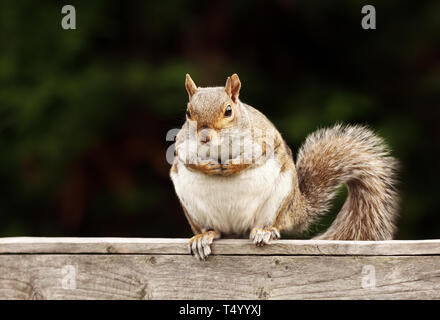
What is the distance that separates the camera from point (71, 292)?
4.85 ft

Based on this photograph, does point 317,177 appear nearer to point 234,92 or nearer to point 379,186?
point 379,186

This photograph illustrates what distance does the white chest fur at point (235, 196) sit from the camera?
1570 millimetres

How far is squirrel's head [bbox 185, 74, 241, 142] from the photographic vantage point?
1.52 metres

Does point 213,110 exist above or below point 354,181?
above

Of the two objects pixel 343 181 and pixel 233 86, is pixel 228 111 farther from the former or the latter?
pixel 343 181

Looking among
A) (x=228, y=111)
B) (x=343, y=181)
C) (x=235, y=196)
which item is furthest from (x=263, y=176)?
(x=343, y=181)

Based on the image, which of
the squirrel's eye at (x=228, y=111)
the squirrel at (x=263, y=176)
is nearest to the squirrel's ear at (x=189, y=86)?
the squirrel at (x=263, y=176)

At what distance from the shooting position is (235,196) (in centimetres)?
158

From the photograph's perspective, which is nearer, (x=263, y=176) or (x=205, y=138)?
(x=205, y=138)

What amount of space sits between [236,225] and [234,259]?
0.22 m

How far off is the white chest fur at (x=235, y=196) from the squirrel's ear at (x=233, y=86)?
20 centimetres

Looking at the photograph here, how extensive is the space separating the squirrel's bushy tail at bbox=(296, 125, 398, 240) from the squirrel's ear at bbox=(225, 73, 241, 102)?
0.42 m

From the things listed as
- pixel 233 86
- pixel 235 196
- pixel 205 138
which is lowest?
pixel 235 196

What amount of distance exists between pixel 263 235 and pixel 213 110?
0.34m
